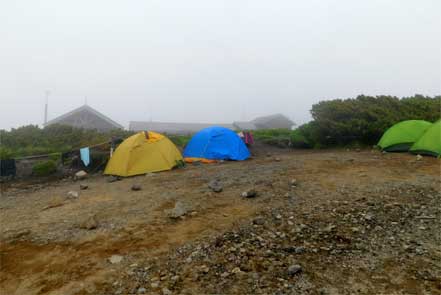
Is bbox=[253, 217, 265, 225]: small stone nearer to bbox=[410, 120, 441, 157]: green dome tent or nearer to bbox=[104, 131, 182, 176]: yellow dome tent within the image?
bbox=[104, 131, 182, 176]: yellow dome tent

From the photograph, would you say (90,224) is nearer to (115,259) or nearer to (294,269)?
(115,259)

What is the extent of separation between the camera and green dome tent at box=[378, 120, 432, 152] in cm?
983

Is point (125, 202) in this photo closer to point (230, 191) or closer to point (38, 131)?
point (230, 191)

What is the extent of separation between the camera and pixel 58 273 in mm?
3039

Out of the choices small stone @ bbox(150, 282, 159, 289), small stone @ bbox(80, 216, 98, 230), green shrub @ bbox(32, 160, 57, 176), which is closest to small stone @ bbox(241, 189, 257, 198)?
small stone @ bbox(80, 216, 98, 230)

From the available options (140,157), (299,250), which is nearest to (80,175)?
(140,157)

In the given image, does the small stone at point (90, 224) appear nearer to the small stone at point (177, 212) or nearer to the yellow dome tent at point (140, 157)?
the small stone at point (177, 212)

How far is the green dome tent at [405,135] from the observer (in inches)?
A: 387

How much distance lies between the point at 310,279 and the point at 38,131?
572 inches

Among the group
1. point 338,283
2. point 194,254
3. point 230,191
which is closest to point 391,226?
point 338,283

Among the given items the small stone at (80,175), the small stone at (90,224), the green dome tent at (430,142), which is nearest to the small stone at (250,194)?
the small stone at (90,224)

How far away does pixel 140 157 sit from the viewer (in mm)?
8820

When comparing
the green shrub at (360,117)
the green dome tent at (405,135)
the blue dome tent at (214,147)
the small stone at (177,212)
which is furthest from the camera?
the green shrub at (360,117)

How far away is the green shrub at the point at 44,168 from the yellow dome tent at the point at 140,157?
1794mm
